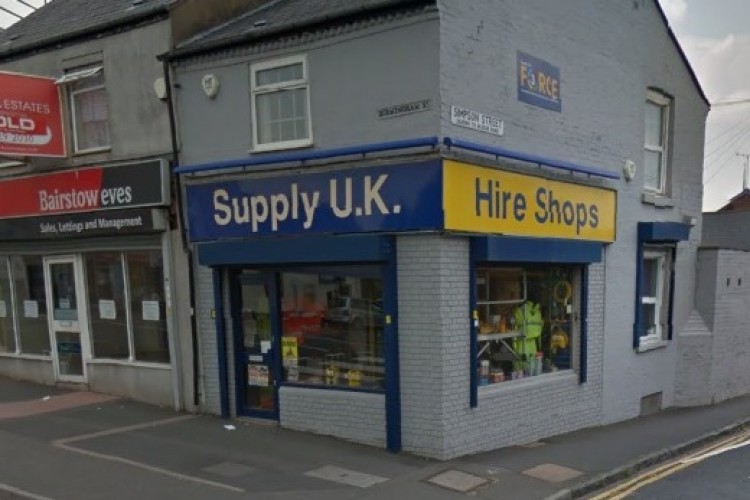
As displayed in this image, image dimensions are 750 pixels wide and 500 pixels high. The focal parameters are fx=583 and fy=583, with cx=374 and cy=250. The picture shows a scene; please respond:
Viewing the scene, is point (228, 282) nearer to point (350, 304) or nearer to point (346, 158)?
point (350, 304)

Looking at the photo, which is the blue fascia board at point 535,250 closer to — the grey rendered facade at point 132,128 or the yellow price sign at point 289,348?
the yellow price sign at point 289,348

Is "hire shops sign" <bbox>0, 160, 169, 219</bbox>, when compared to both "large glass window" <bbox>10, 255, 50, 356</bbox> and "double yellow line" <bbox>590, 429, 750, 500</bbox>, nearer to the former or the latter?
"large glass window" <bbox>10, 255, 50, 356</bbox>

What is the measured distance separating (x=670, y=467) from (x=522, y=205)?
12.1ft

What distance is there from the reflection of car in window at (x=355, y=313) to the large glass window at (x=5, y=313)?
692cm

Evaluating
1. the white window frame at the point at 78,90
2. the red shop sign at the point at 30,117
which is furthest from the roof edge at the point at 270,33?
the red shop sign at the point at 30,117

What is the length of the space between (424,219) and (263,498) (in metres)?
3.24

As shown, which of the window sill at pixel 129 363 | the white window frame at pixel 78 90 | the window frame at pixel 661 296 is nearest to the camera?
the window sill at pixel 129 363

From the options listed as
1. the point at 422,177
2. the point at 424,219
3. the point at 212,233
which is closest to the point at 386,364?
the point at 424,219

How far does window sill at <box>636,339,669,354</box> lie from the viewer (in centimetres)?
1008

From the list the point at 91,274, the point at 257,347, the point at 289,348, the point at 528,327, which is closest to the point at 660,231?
the point at 528,327

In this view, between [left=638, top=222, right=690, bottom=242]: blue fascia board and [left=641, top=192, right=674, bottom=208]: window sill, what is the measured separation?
38cm

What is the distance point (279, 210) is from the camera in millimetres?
7262

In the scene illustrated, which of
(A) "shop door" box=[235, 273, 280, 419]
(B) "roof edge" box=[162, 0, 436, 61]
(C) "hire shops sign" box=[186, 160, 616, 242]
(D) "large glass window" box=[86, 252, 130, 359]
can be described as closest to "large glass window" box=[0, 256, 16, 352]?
(D) "large glass window" box=[86, 252, 130, 359]

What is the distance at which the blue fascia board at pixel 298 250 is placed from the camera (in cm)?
670
